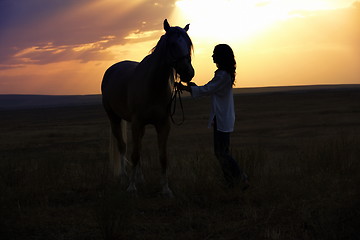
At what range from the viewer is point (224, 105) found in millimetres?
5633

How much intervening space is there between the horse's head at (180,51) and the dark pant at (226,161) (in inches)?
36.3

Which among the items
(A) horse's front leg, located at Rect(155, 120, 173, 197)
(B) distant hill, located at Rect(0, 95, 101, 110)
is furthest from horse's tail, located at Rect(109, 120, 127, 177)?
(B) distant hill, located at Rect(0, 95, 101, 110)

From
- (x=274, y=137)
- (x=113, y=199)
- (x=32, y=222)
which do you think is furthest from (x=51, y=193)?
(x=274, y=137)

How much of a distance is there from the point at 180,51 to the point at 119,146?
10.4 feet

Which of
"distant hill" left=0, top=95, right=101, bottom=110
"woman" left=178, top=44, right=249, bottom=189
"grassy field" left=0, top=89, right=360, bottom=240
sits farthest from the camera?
"distant hill" left=0, top=95, right=101, bottom=110

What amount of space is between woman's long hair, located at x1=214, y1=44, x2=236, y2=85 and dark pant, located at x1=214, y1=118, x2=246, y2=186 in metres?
0.79

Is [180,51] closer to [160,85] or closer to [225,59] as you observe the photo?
[225,59]

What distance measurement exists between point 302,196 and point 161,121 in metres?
2.22

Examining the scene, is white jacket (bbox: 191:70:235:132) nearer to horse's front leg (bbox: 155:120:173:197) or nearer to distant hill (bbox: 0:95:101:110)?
horse's front leg (bbox: 155:120:173:197)

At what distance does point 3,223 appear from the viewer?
426 cm

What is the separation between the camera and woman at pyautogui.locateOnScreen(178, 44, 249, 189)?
5.50 m

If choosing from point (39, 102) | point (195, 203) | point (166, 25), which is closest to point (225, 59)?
point (166, 25)

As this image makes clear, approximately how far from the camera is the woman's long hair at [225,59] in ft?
18.1

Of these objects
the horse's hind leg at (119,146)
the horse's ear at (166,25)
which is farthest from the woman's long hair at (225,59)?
the horse's hind leg at (119,146)
